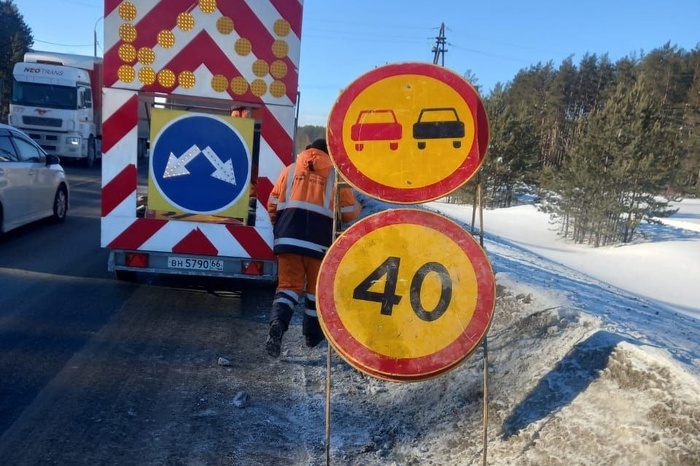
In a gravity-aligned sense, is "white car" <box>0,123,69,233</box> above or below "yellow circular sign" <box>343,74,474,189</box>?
below

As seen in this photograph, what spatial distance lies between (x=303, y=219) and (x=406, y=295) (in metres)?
2.13

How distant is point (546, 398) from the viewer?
3432 millimetres

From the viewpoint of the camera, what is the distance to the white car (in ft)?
31.1

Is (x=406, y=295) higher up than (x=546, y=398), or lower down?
higher up

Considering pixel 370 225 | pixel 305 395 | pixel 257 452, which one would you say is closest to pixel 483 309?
pixel 370 225

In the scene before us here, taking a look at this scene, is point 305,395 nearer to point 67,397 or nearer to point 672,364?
point 67,397

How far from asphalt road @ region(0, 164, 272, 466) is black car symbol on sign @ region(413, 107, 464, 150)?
233cm

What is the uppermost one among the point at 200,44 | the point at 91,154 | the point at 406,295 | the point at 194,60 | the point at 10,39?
the point at 10,39

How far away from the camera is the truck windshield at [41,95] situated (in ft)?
74.1

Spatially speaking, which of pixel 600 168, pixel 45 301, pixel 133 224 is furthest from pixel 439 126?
pixel 600 168

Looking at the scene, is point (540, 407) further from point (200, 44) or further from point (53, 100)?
point (53, 100)

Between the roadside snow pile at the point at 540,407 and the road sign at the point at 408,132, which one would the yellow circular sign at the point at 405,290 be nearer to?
the road sign at the point at 408,132

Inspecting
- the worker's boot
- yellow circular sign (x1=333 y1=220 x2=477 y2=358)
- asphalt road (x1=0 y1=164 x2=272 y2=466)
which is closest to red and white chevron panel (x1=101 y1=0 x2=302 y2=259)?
asphalt road (x1=0 y1=164 x2=272 y2=466)

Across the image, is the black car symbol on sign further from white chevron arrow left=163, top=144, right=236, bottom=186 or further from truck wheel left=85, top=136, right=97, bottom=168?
truck wheel left=85, top=136, right=97, bottom=168
